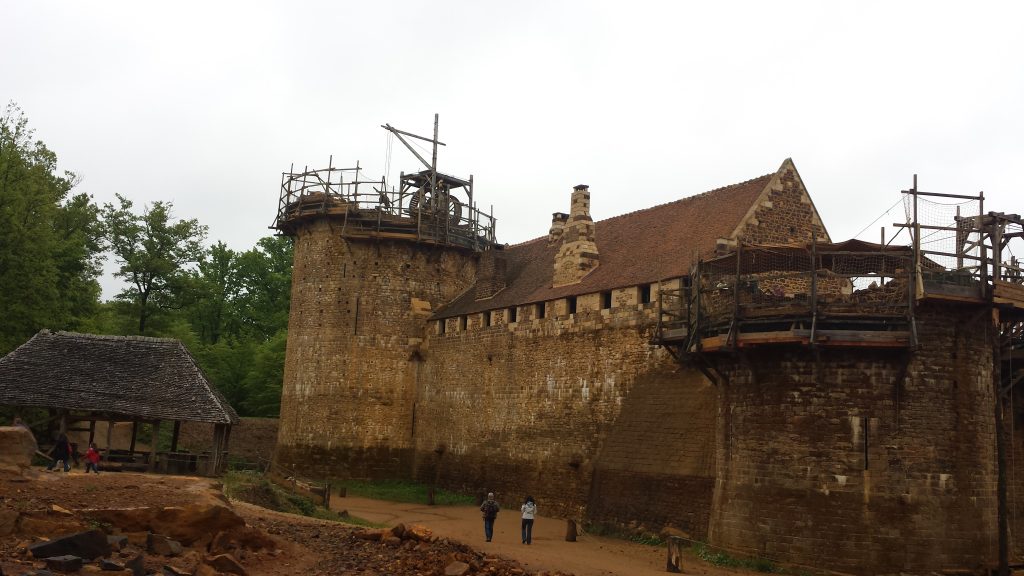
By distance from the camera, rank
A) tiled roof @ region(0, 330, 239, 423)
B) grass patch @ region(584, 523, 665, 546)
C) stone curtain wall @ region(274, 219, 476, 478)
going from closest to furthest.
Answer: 1. grass patch @ region(584, 523, 665, 546)
2. tiled roof @ region(0, 330, 239, 423)
3. stone curtain wall @ region(274, 219, 476, 478)

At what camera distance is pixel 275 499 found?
24.6 metres

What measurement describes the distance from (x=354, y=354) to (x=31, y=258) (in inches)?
454

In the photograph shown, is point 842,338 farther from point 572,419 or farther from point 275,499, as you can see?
point 275,499

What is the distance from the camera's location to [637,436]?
2367 centimetres

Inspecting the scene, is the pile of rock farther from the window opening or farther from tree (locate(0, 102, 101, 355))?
tree (locate(0, 102, 101, 355))

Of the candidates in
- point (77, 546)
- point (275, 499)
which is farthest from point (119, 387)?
point (77, 546)

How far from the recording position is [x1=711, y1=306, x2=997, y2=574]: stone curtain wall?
1808 cm

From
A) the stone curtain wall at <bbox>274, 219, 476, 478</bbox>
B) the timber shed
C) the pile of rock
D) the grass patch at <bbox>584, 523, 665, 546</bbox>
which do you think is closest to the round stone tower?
the stone curtain wall at <bbox>274, 219, 476, 478</bbox>

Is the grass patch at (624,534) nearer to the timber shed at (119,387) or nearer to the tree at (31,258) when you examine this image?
the timber shed at (119,387)

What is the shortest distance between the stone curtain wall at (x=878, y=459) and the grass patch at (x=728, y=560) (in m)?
0.25

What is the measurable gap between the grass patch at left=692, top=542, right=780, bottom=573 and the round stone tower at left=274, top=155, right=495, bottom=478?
1563 cm

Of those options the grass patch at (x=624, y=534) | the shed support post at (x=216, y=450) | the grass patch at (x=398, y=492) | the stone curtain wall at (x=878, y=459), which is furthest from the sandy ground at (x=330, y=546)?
the grass patch at (x=398, y=492)

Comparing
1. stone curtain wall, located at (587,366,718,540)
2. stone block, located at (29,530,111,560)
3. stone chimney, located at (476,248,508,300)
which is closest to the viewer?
stone block, located at (29,530,111,560)

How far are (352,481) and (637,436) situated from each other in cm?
1327
